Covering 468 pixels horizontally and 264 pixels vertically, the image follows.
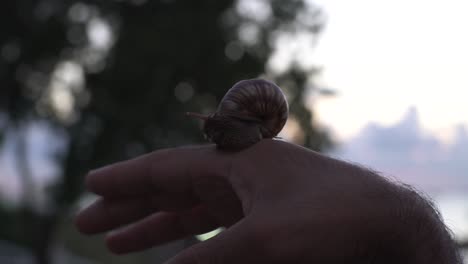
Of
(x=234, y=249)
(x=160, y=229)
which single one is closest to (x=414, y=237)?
(x=234, y=249)

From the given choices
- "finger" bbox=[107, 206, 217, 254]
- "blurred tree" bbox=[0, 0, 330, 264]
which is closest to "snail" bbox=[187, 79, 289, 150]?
"finger" bbox=[107, 206, 217, 254]

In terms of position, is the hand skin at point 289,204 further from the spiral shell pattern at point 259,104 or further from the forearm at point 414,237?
the spiral shell pattern at point 259,104

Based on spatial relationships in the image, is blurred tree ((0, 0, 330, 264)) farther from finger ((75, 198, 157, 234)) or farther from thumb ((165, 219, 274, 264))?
thumb ((165, 219, 274, 264))

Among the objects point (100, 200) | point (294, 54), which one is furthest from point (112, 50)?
point (100, 200)

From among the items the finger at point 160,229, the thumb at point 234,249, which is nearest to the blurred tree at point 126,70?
the finger at point 160,229

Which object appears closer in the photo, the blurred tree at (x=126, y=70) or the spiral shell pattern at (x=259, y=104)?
the spiral shell pattern at (x=259, y=104)

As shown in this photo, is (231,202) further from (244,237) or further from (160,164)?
(244,237)

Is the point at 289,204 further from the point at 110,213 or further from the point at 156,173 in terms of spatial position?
the point at 110,213

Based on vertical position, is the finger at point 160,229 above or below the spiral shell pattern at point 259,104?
below
